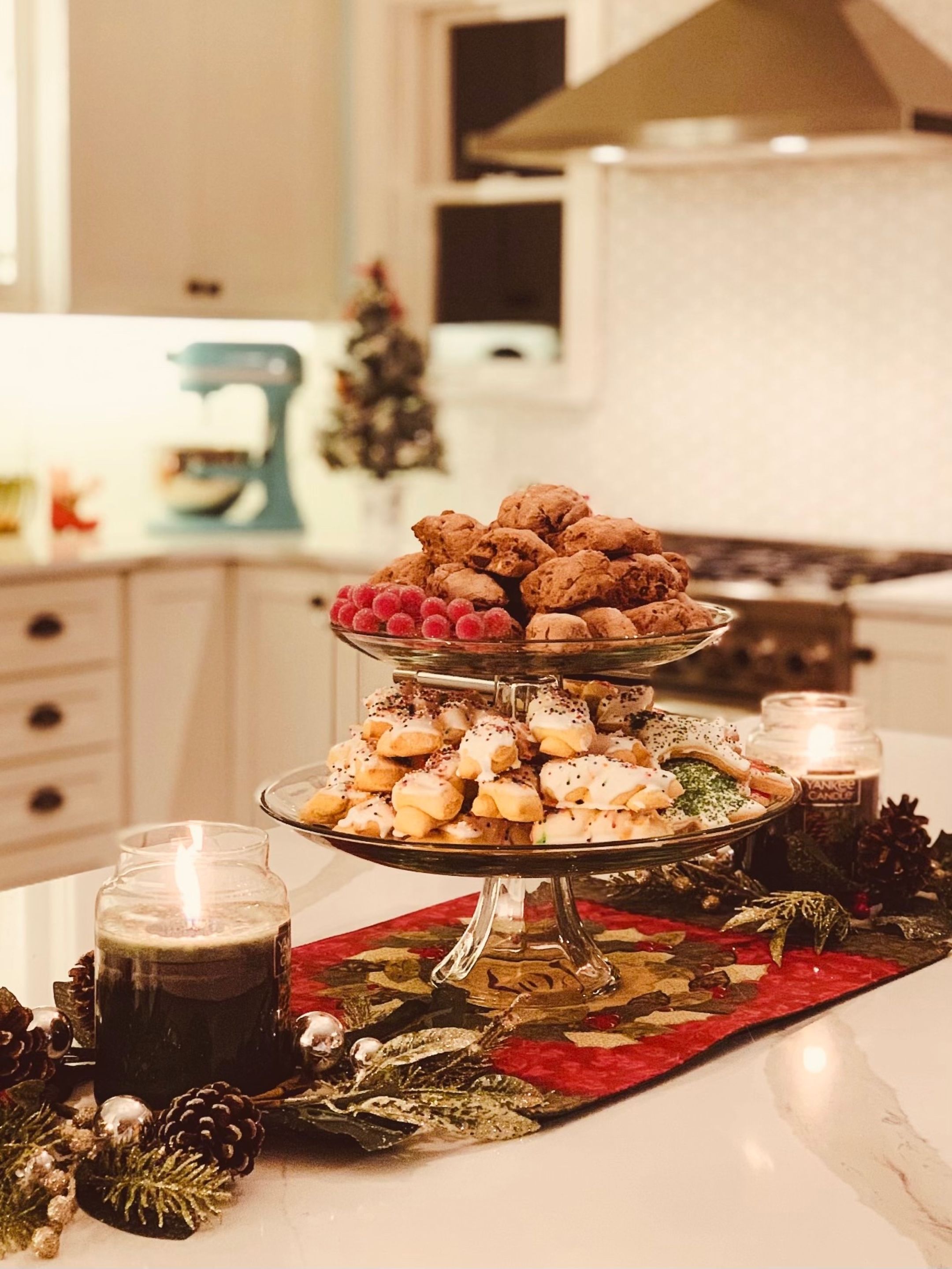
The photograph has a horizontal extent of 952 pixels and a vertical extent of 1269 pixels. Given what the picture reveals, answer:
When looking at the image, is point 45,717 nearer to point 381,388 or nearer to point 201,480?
point 201,480

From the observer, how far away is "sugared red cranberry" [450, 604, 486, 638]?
1.12 m

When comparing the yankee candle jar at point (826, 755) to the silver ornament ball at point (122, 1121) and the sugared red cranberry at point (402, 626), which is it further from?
the silver ornament ball at point (122, 1121)

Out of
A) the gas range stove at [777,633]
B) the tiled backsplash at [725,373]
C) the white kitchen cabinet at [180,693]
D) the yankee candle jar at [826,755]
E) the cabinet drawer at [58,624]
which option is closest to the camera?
the yankee candle jar at [826,755]

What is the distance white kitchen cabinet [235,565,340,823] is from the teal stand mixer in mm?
345

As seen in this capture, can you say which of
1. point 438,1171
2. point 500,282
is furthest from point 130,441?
point 438,1171

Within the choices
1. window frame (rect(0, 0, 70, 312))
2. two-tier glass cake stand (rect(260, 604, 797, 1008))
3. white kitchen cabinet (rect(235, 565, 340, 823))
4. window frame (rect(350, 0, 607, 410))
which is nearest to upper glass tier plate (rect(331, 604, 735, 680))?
two-tier glass cake stand (rect(260, 604, 797, 1008))

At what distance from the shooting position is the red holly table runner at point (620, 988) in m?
1.06

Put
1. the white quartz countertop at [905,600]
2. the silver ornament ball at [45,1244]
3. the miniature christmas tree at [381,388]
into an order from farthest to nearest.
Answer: the miniature christmas tree at [381,388]
the white quartz countertop at [905,600]
the silver ornament ball at [45,1244]

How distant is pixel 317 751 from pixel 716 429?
123 centimetres

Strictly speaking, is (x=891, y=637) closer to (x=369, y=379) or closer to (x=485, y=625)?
(x=369, y=379)

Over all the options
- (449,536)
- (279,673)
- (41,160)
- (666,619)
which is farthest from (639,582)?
→ (41,160)

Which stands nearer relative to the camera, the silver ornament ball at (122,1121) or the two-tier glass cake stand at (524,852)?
the silver ornament ball at (122,1121)

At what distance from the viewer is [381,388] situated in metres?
4.27

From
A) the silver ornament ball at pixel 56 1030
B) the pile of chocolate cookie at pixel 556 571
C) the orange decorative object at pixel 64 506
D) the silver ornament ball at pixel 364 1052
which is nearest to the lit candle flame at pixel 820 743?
the pile of chocolate cookie at pixel 556 571
